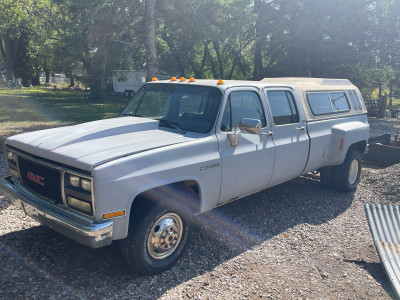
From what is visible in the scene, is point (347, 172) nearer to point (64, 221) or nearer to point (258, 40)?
point (64, 221)

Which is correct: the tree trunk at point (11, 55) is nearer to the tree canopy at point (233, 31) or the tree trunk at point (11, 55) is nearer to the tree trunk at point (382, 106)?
the tree canopy at point (233, 31)

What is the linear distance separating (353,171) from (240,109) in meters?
3.70

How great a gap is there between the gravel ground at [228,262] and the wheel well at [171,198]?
705mm

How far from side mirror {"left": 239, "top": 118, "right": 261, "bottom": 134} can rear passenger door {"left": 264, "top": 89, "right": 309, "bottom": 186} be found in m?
0.93

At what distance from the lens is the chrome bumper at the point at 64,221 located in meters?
3.29

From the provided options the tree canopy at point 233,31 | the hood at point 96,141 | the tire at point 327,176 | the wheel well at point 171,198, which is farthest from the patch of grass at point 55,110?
the wheel well at point 171,198

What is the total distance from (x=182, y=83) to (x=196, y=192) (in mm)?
1604

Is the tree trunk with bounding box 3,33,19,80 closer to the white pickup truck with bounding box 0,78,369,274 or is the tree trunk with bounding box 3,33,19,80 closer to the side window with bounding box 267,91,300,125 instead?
the white pickup truck with bounding box 0,78,369,274

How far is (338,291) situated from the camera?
3896 mm

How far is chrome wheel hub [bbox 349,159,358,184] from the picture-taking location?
7149 millimetres

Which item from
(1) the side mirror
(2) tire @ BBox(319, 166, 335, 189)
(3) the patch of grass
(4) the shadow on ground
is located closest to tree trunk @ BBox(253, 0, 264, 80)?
(3) the patch of grass

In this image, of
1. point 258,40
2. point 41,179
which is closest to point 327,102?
point 41,179

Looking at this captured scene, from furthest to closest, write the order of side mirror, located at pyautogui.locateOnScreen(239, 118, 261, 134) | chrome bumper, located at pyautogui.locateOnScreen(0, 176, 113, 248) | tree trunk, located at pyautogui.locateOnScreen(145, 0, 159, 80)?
tree trunk, located at pyautogui.locateOnScreen(145, 0, 159, 80)
side mirror, located at pyautogui.locateOnScreen(239, 118, 261, 134)
chrome bumper, located at pyautogui.locateOnScreen(0, 176, 113, 248)

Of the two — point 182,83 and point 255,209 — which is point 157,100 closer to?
point 182,83
